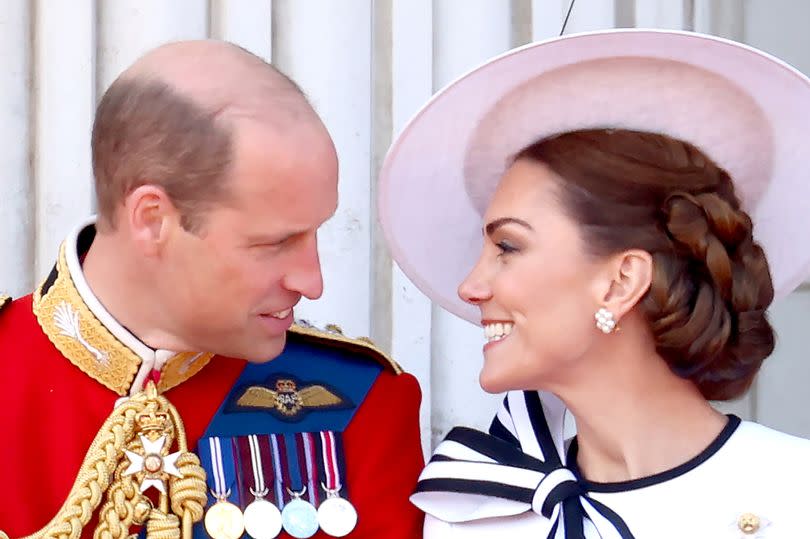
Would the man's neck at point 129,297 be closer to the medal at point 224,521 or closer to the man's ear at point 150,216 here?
the man's ear at point 150,216

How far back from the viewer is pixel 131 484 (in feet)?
6.65

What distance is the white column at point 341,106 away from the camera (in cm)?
303

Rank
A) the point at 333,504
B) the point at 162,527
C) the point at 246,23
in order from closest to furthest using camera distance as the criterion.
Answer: the point at 162,527 < the point at 333,504 < the point at 246,23

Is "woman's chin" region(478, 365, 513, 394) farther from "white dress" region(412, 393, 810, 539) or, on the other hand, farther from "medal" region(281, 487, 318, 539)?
"medal" region(281, 487, 318, 539)

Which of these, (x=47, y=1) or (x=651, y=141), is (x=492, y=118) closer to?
(x=651, y=141)

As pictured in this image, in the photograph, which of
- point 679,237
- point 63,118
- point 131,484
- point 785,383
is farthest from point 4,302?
point 785,383

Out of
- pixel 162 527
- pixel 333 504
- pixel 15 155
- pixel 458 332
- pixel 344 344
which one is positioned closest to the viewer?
pixel 162 527

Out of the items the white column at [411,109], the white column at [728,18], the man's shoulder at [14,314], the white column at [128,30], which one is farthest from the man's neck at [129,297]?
the white column at [728,18]

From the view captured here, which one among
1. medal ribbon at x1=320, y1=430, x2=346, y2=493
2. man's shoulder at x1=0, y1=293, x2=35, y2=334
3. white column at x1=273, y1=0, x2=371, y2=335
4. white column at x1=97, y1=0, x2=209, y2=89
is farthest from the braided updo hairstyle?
white column at x1=97, y1=0, x2=209, y2=89

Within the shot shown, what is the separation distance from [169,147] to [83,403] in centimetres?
35

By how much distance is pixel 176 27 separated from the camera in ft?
9.68

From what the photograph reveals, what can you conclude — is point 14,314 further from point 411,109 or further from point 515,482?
point 411,109

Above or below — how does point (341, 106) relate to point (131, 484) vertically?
above

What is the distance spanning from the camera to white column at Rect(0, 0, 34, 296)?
2.86 m
